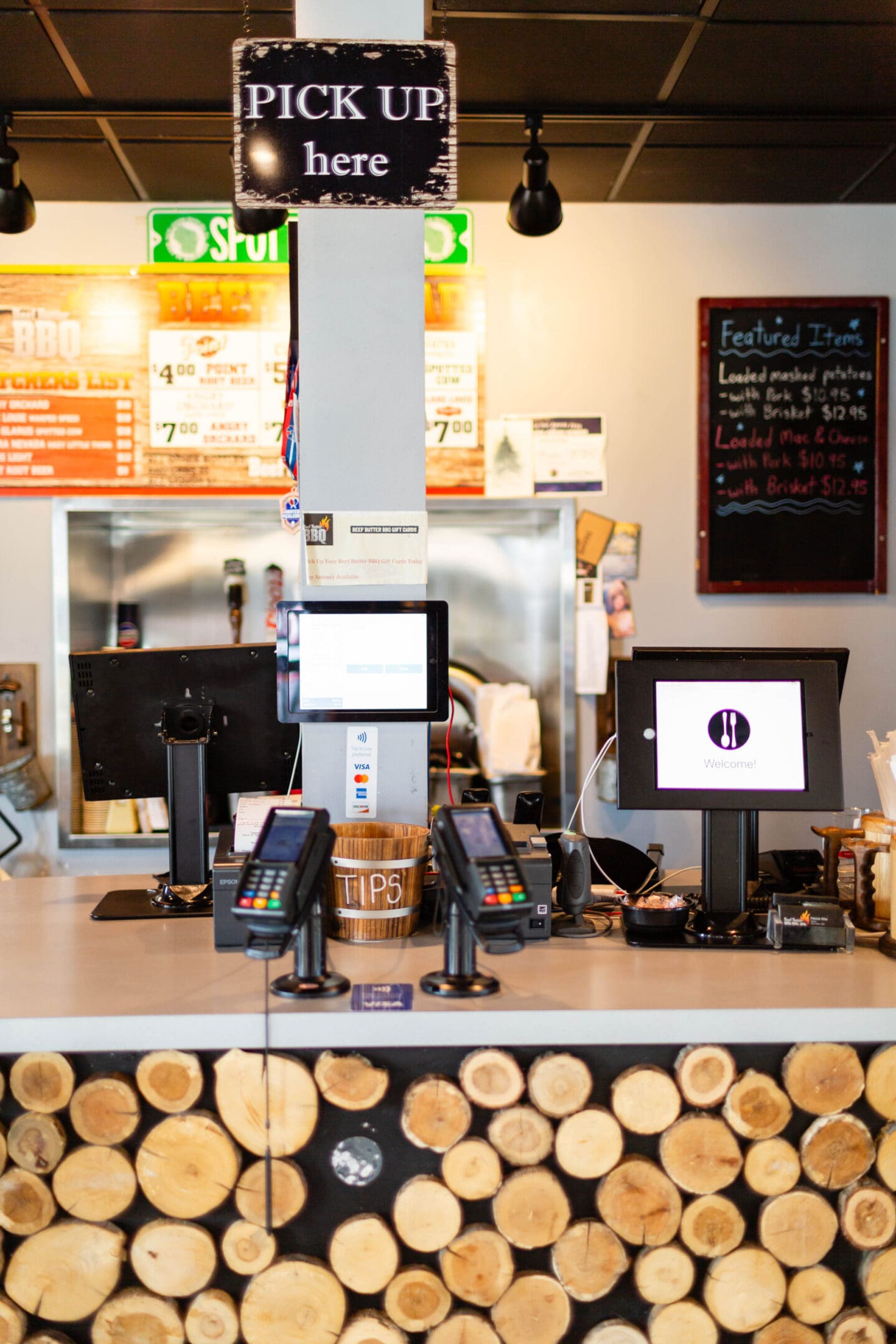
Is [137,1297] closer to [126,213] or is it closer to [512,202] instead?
[512,202]

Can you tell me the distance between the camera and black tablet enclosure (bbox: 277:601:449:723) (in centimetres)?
194

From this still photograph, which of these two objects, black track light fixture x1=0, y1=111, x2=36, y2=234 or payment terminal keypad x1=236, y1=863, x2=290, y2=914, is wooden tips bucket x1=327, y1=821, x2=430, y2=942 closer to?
payment terminal keypad x1=236, y1=863, x2=290, y2=914

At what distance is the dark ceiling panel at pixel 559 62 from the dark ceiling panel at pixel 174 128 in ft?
2.37

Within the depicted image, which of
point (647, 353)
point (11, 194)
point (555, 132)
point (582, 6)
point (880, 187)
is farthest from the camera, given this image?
point (647, 353)

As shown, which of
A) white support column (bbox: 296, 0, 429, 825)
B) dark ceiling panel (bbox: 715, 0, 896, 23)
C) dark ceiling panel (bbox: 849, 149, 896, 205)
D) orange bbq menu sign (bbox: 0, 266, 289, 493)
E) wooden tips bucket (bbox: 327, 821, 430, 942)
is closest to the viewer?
wooden tips bucket (bbox: 327, 821, 430, 942)

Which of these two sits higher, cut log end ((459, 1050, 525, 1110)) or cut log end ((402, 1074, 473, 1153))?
cut log end ((459, 1050, 525, 1110))

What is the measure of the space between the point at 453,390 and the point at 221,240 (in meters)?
0.96

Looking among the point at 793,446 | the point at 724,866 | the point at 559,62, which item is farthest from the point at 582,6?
the point at 724,866

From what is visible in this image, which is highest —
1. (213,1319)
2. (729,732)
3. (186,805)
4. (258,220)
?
(258,220)

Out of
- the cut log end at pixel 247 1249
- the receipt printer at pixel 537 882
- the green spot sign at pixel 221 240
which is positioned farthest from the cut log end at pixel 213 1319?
the green spot sign at pixel 221 240

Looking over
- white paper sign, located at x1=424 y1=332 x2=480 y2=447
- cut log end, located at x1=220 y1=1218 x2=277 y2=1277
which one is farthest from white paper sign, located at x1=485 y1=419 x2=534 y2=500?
cut log end, located at x1=220 y1=1218 x2=277 y2=1277

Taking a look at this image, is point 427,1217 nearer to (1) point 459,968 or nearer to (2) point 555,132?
(1) point 459,968

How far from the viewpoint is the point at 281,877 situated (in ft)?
4.60

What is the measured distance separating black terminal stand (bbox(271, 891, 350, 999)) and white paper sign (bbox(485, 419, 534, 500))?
7.68ft
